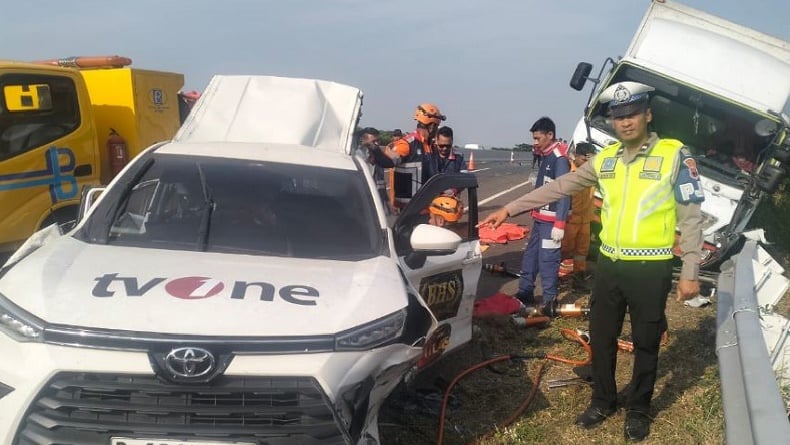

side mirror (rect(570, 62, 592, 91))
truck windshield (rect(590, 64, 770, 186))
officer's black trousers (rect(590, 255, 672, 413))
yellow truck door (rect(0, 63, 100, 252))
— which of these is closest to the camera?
officer's black trousers (rect(590, 255, 672, 413))

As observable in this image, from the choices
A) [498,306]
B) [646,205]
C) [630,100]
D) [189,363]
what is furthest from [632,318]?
[189,363]

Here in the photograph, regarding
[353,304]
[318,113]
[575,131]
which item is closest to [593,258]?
[575,131]

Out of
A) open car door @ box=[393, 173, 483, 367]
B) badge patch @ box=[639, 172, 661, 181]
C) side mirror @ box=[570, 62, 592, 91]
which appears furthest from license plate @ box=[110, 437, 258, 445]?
side mirror @ box=[570, 62, 592, 91]

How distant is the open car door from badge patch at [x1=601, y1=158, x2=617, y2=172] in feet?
2.81

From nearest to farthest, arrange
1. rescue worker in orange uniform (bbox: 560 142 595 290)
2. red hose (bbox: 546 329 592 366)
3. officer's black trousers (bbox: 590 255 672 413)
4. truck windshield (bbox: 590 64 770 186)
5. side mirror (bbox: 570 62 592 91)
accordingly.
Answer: officer's black trousers (bbox: 590 255 672 413) → red hose (bbox: 546 329 592 366) → rescue worker in orange uniform (bbox: 560 142 595 290) → truck windshield (bbox: 590 64 770 186) → side mirror (bbox: 570 62 592 91)

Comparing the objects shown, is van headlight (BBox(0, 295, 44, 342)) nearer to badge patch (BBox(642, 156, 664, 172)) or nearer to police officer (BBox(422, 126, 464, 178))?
badge patch (BBox(642, 156, 664, 172))

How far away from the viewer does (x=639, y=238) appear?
4098 mm

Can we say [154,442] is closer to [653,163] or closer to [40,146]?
[653,163]

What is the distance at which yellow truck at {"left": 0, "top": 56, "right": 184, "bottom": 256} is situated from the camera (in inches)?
257

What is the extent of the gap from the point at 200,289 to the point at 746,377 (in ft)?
7.53

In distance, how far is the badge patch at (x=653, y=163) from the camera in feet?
13.3

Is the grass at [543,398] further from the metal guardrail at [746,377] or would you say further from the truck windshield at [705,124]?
the truck windshield at [705,124]

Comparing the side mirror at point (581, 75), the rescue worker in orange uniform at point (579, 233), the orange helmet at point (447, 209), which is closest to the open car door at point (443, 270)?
the orange helmet at point (447, 209)

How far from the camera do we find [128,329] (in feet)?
8.71
